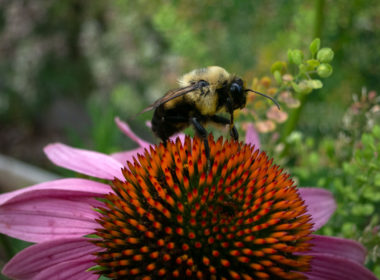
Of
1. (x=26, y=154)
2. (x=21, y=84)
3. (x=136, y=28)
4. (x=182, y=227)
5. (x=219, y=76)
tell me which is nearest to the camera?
(x=182, y=227)

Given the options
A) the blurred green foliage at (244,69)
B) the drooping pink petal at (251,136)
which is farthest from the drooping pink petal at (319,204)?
the drooping pink petal at (251,136)

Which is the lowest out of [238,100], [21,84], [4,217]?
[4,217]

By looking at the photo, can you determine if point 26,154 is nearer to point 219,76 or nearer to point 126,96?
point 126,96

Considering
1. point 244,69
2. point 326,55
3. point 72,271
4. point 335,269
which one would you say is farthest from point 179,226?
point 244,69

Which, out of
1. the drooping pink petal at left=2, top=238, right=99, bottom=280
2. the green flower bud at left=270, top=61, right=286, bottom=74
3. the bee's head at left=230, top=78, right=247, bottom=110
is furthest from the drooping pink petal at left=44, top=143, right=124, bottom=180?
the green flower bud at left=270, top=61, right=286, bottom=74

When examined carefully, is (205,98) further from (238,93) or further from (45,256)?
(45,256)

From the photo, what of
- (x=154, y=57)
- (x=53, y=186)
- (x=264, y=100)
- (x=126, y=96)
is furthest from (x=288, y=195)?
(x=154, y=57)
